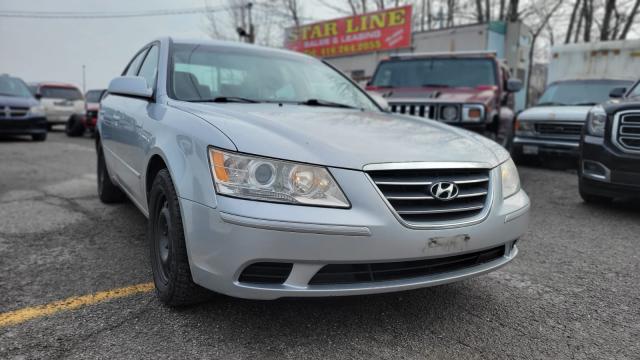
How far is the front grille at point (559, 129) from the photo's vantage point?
774cm

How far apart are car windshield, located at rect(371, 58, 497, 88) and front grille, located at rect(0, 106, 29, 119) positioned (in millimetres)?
9109

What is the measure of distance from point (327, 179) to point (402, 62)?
21.2 ft

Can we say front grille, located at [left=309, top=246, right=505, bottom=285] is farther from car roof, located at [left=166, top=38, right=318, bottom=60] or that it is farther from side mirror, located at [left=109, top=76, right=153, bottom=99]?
car roof, located at [left=166, top=38, right=318, bottom=60]

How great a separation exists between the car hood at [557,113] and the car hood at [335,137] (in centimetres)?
568

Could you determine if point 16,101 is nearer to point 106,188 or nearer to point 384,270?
point 106,188

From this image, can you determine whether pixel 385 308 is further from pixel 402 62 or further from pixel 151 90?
pixel 402 62

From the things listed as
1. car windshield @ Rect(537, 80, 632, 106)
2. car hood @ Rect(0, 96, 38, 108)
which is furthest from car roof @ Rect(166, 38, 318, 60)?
car hood @ Rect(0, 96, 38, 108)

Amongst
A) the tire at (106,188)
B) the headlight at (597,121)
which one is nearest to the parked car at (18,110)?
the tire at (106,188)

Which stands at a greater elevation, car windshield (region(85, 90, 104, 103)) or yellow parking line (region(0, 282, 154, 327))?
car windshield (region(85, 90, 104, 103))

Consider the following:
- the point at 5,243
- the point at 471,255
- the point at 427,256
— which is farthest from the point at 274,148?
the point at 5,243

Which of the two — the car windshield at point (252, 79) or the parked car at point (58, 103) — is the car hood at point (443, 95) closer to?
the car windshield at point (252, 79)

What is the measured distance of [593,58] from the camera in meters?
11.2

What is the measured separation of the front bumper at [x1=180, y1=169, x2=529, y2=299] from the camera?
6.27 feet

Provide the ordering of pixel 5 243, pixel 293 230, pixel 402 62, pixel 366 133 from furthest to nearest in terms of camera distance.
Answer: pixel 402 62, pixel 5 243, pixel 366 133, pixel 293 230
